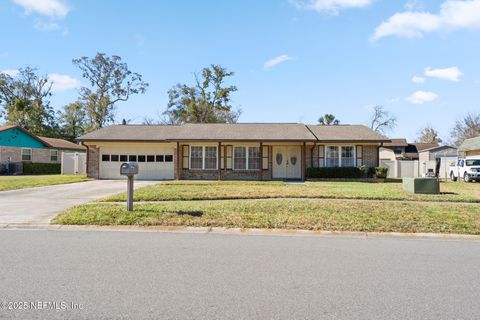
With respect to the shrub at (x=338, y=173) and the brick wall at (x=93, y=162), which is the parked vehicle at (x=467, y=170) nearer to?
the shrub at (x=338, y=173)

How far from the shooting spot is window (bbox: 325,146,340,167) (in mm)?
24656

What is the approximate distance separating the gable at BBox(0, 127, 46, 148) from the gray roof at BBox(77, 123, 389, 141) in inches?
497

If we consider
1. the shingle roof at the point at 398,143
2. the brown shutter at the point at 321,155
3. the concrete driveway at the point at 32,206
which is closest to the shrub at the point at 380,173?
the brown shutter at the point at 321,155

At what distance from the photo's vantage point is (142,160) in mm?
25297

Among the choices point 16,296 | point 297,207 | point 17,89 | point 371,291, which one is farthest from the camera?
point 17,89

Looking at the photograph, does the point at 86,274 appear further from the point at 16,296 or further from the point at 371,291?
the point at 371,291

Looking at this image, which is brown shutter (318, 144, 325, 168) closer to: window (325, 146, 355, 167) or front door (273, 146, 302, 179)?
window (325, 146, 355, 167)

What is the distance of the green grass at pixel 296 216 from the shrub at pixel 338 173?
39.4 ft

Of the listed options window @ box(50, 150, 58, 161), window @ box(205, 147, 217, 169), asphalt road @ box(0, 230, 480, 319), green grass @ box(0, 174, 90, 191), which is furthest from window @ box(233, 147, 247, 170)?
window @ box(50, 150, 58, 161)

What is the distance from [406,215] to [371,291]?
18.8 feet

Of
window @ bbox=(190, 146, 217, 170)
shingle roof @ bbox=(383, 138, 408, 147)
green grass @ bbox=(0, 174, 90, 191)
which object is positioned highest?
shingle roof @ bbox=(383, 138, 408, 147)

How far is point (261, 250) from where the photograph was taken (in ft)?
21.1

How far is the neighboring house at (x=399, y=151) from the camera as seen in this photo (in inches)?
1889

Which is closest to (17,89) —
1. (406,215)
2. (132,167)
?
(132,167)
